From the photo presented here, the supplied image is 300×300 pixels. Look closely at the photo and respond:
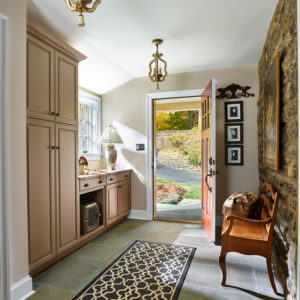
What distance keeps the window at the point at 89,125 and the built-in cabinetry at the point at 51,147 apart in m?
1.24

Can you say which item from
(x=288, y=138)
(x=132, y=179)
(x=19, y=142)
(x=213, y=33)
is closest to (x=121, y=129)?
(x=132, y=179)

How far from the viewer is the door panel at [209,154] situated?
3.15 meters

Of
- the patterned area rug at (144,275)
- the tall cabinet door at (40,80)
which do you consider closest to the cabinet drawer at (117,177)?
the patterned area rug at (144,275)

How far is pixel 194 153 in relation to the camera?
8609 millimetres

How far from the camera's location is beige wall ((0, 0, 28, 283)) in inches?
71.9

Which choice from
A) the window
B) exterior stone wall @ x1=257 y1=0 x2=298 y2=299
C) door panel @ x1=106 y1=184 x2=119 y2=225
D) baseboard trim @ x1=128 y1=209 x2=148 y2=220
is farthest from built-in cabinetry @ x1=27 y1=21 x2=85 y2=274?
exterior stone wall @ x1=257 y1=0 x2=298 y2=299

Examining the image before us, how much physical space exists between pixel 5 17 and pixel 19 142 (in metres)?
0.90

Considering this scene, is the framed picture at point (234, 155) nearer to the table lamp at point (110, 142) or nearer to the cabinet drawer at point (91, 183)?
the table lamp at point (110, 142)

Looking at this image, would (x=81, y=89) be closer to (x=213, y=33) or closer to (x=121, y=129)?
(x=121, y=129)

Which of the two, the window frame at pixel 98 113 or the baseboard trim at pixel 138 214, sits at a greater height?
the window frame at pixel 98 113

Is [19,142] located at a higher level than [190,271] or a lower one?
higher

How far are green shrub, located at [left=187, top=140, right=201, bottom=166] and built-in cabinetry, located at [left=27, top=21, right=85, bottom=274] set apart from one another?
626cm

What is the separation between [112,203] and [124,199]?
41cm

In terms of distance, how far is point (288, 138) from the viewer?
1.86m
